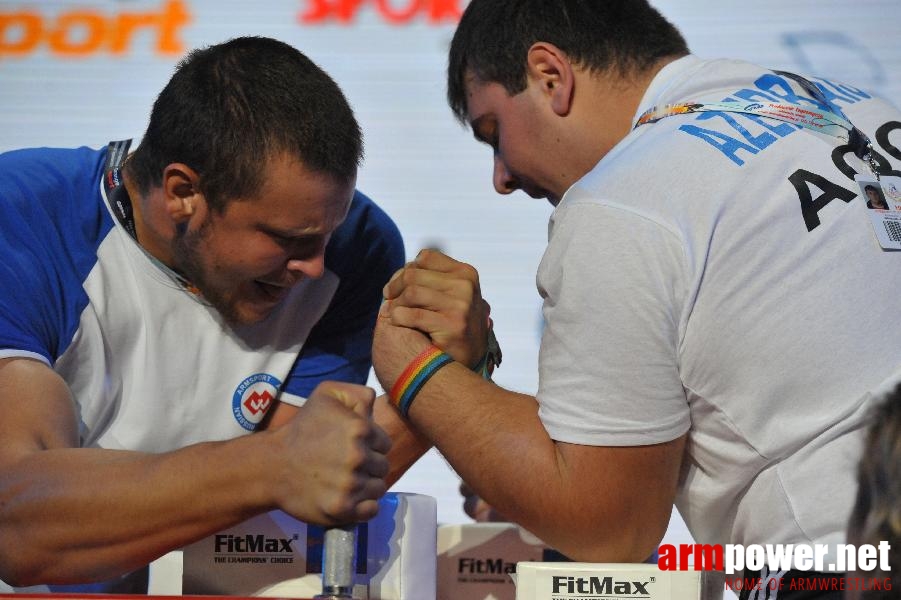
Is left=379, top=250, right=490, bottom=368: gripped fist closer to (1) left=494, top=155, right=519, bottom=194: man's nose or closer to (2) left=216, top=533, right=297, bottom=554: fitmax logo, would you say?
(1) left=494, top=155, right=519, bottom=194: man's nose

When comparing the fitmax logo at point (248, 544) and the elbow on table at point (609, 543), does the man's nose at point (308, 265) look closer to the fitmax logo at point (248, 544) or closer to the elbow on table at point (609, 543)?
the fitmax logo at point (248, 544)

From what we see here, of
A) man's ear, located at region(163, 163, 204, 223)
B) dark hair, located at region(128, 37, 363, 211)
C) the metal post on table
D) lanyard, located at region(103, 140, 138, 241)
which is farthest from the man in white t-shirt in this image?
lanyard, located at region(103, 140, 138, 241)

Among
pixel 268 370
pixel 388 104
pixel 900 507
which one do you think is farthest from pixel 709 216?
pixel 388 104

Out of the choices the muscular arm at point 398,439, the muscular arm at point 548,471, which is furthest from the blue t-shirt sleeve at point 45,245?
the muscular arm at point 548,471

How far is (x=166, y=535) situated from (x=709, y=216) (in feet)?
2.55

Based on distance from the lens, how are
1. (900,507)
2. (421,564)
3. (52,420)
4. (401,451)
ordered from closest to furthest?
1. (900,507)
2. (421,564)
3. (52,420)
4. (401,451)

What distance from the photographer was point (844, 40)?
9.56 feet

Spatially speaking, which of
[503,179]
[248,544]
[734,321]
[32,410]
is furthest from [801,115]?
[32,410]

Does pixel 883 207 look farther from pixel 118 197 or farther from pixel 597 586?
pixel 118 197

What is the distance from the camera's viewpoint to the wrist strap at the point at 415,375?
4.56ft

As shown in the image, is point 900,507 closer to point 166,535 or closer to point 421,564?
point 421,564

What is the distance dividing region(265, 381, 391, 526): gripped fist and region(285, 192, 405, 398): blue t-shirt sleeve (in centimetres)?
67

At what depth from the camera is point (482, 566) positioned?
5.44 feet

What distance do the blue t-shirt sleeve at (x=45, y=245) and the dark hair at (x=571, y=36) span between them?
0.69 meters
